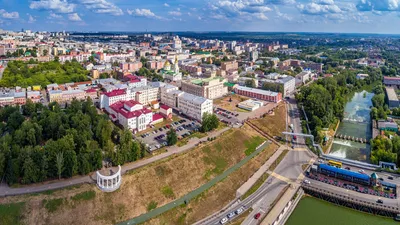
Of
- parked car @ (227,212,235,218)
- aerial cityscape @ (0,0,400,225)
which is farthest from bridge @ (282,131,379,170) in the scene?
parked car @ (227,212,235,218)

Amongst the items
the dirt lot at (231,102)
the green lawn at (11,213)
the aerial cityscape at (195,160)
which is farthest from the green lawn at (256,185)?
the dirt lot at (231,102)

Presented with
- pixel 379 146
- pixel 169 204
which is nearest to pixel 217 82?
pixel 379 146

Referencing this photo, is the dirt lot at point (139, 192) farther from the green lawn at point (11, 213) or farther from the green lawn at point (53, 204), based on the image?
the green lawn at point (11, 213)

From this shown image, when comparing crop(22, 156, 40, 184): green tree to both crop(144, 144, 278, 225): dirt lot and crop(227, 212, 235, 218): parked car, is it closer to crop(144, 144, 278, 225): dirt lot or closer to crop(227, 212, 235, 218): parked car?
crop(144, 144, 278, 225): dirt lot

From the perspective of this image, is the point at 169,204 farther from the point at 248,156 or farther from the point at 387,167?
the point at 387,167

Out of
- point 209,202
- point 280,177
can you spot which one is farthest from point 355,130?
point 209,202

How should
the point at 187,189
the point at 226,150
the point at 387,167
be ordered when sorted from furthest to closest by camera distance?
the point at 226,150 < the point at 387,167 < the point at 187,189
